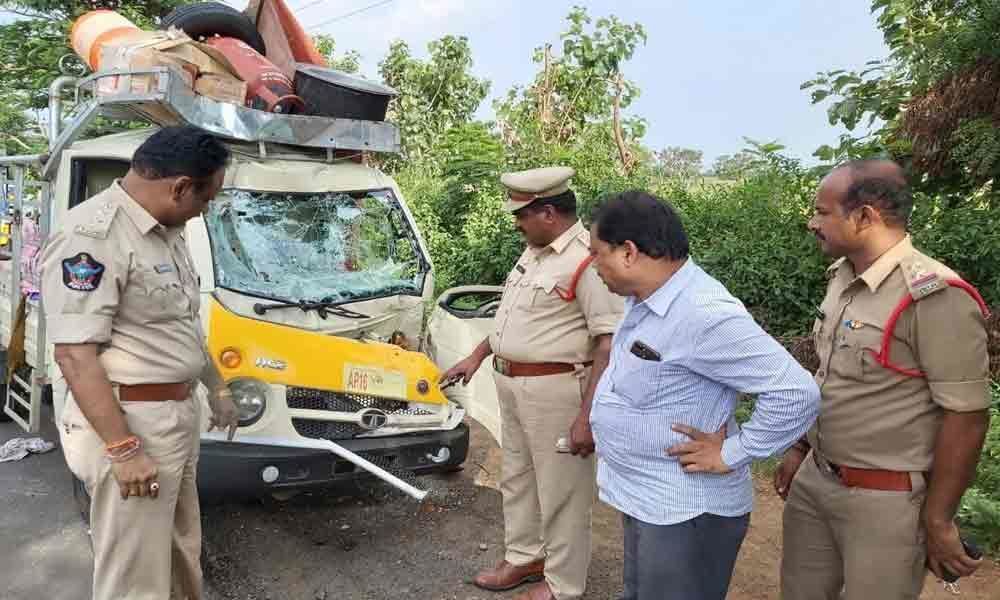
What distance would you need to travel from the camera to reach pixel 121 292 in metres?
2.40

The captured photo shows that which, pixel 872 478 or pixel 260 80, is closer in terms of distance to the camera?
pixel 872 478

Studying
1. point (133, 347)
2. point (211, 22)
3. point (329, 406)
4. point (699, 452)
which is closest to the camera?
point (699, 452)

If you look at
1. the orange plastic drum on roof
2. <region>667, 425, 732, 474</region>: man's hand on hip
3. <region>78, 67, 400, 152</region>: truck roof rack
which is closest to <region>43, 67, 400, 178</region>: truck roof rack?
Result: <region>78, 67, 400, 152</region>: truck roof rack

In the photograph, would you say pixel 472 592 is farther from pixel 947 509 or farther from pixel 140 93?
pixel 140 93

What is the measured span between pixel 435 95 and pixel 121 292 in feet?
39.8

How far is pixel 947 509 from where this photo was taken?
1.97 meters

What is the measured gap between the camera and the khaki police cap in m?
3.12

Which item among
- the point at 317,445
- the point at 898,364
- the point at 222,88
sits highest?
the point at 222,88

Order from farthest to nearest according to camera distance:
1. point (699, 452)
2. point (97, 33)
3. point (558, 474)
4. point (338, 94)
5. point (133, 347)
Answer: point (97, 33) < point (338, 94) < point (558, 474) < point (133, 347) < point (699, 452)

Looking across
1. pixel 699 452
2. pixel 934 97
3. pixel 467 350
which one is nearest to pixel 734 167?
pixel 934 97

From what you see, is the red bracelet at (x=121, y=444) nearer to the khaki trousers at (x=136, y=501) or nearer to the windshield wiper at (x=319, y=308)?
the khaki trousers at (x=136, y=501)

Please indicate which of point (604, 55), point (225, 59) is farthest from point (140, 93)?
point (604, 55)

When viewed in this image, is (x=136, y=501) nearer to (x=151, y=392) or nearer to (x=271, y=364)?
(x=151, y=392)

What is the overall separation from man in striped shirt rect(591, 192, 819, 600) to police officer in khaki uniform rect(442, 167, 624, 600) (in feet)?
3.24
